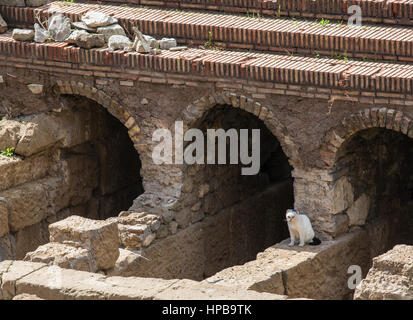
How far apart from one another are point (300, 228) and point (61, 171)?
341 centimetres

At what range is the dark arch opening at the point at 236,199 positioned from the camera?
16.0 m

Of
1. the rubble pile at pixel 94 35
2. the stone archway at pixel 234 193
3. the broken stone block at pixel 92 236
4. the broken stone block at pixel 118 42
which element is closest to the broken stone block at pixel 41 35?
the rubble pile at pixel 94 35

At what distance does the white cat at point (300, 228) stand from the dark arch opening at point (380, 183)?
729 millimetres

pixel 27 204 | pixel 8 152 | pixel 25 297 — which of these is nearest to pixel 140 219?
pixel 27 204

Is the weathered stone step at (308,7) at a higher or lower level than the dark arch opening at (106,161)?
higher

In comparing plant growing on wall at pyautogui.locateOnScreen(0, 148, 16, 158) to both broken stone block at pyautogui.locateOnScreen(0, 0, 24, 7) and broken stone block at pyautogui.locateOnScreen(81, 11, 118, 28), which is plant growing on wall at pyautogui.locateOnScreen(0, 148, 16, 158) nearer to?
broken stone block at pyautogui.locateOnScreen(81, 11, 118, 28)

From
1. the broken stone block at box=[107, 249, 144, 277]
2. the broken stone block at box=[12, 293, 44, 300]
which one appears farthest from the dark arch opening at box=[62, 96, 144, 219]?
the broken stone block at box=[12, 293, 44, 300]

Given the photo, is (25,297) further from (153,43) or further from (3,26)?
(3,26)

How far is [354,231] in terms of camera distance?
15523 mm

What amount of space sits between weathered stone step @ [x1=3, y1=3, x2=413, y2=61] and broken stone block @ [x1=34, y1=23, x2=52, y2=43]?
0.49 m

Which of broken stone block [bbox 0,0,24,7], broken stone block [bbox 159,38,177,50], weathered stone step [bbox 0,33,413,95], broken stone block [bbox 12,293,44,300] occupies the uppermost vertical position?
broken stone block [bbox 0,0,24,7]

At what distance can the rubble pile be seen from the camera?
51.5 ft

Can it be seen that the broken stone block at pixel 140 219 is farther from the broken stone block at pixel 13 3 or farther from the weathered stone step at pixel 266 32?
the broken stone block at pixel 13 3

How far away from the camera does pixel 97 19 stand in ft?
52.8
